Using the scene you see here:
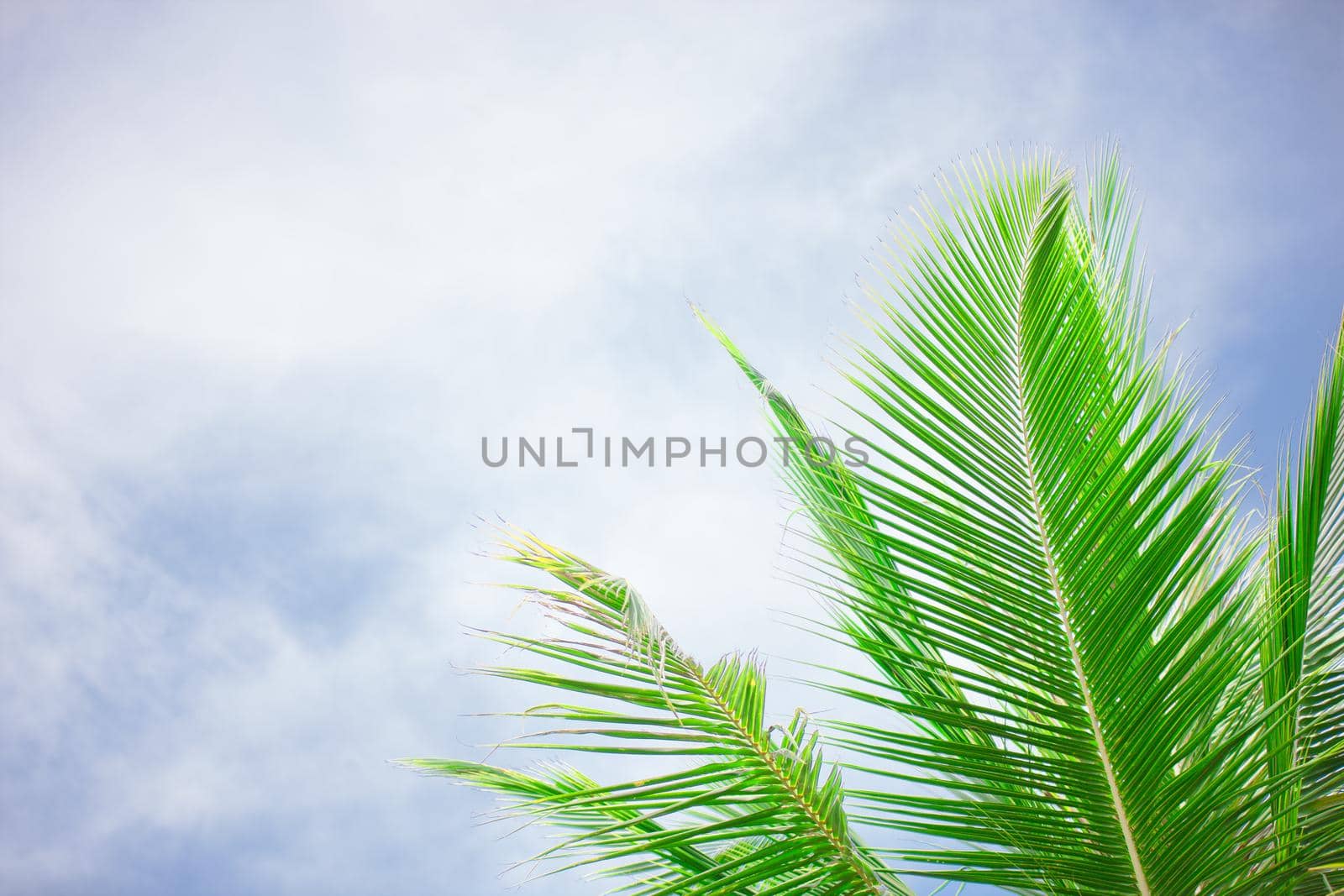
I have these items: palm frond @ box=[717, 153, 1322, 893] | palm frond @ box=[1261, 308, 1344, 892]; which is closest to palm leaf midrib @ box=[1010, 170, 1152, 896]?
A: palm frond @ box=[717, 153, 1322, 893]

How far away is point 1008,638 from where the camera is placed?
1615 millimetres

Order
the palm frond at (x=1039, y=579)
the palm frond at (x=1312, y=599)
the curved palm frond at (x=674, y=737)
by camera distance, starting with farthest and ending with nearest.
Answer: the palm frond at (x=1312, y=599) < the palm frond at (x=1039, y=579) < the curved palm frond at (x=674, y=737)

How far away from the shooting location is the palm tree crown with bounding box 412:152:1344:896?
57.3 inches

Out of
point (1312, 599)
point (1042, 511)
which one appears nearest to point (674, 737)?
point (1042, 511)

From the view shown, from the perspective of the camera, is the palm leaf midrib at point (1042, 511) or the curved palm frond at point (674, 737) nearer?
the curved palm frond at point (674, 737)

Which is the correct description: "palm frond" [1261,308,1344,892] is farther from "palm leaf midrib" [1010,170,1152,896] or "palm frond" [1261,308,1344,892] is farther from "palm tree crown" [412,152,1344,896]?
"palm leaf midrib" [1010,170,1152,896]

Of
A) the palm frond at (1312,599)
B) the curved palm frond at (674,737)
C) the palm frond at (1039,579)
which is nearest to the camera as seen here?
the curved palm frond at (674,737)

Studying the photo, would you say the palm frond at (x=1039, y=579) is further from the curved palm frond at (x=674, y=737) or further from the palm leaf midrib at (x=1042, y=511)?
the curved palm frond at (x=674, y=737)

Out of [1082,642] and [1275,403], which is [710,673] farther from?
[1275,403]

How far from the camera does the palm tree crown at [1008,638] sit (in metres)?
1.46

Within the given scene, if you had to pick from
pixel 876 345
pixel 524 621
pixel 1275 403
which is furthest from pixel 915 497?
pixel 1275 403

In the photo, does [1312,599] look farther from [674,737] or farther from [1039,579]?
[674,737]

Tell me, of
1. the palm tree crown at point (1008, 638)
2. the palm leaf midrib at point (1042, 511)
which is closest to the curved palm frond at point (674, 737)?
the palm tree crown at point (1008, 638)

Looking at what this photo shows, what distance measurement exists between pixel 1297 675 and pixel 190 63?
21799mm
